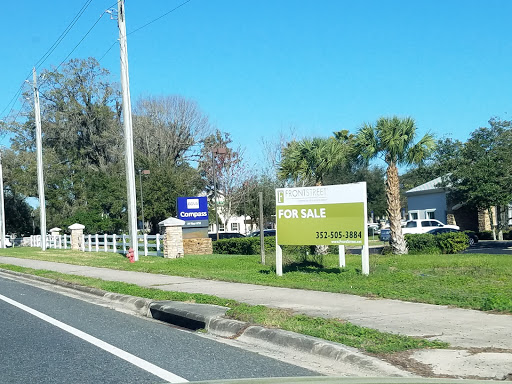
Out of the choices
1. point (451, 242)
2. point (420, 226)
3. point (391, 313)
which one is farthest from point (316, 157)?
point (420, 226)

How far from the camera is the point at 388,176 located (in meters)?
23.2

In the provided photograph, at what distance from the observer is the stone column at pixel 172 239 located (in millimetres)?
A: 26016

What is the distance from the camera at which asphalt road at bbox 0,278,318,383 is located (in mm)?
6555

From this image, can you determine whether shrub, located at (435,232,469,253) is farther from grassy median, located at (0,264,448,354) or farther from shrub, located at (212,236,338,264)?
grassy median, located at (0,264,448,354)

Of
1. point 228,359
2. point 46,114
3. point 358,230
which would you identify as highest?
point 46,114

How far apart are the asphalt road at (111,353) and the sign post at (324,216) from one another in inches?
204

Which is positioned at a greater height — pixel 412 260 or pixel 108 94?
pixel 108 94

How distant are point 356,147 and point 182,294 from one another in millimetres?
12643

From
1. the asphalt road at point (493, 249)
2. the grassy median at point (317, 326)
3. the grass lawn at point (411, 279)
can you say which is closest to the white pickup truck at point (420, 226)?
the asphalt road at point (493, 249)

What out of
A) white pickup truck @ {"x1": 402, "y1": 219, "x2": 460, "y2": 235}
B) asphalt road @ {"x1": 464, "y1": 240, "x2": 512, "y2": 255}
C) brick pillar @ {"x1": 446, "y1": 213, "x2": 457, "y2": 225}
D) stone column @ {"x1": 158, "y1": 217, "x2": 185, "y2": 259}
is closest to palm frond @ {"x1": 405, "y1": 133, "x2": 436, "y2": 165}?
asphalt road @ {"x1": 464, "y1": 240, "x2": 512, "y2": 255}

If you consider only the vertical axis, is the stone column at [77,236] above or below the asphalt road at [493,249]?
above

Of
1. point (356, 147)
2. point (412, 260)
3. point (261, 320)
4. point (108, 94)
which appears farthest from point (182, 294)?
point (108, 94)

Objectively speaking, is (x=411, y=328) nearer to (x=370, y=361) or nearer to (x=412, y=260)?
(x=370, y=361)

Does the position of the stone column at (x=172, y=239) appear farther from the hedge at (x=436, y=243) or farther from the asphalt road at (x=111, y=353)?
the asphalt road at (x=111, y=353)
